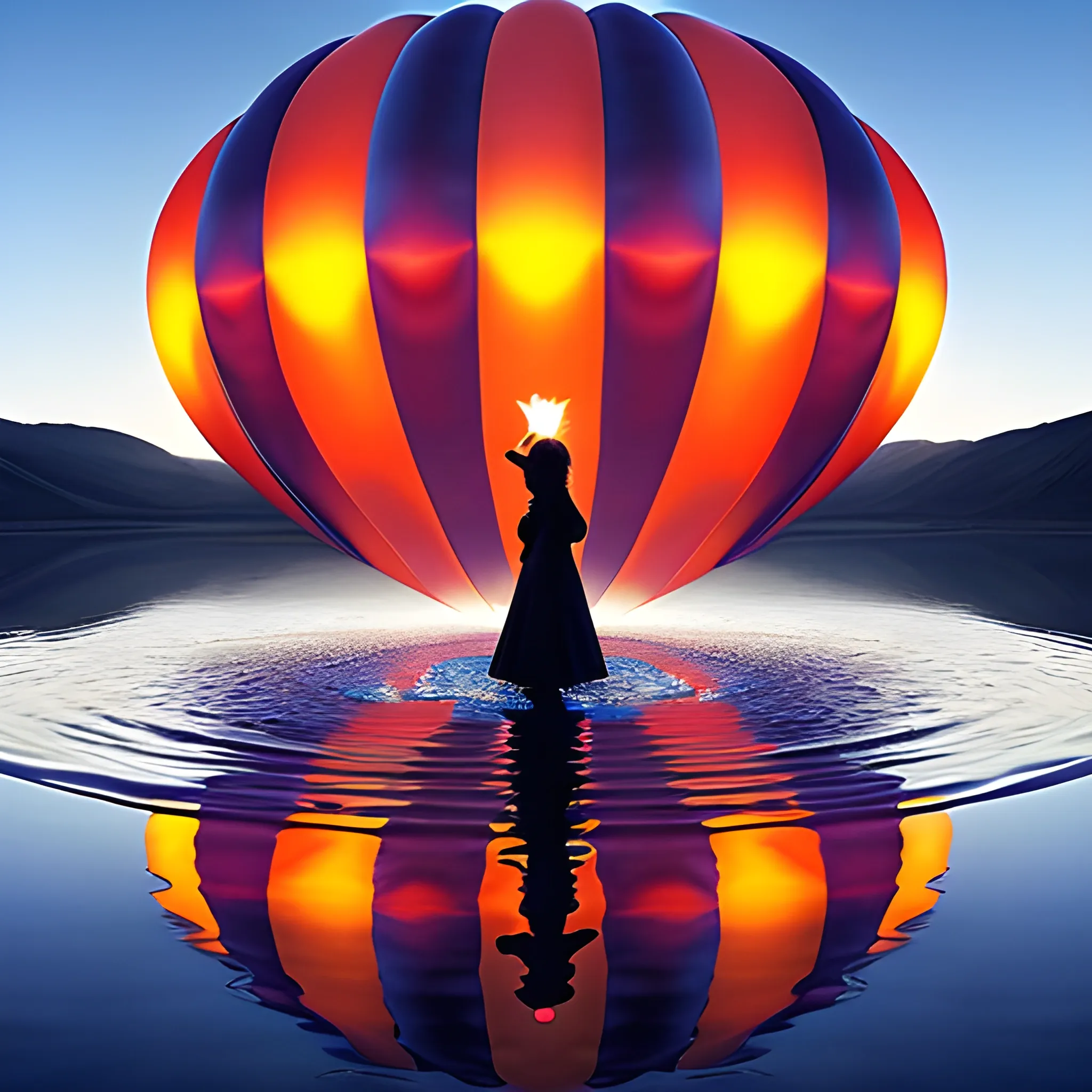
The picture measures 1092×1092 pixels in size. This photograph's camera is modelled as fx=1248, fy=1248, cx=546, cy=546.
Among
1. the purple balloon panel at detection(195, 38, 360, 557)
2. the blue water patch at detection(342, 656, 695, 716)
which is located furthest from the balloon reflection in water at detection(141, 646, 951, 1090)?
the purple balloon panel at detection(195, 38, 360, 557)

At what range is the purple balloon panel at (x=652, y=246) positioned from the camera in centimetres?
689

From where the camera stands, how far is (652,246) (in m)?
6.88

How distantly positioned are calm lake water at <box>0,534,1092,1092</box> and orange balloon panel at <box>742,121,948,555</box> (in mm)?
1451

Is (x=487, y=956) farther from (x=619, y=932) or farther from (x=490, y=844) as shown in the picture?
(x=490, y=844)

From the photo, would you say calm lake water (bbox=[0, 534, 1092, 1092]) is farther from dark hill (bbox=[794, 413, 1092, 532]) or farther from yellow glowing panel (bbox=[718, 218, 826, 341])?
dark hill (bbox=[794, 413, 1092, 532])

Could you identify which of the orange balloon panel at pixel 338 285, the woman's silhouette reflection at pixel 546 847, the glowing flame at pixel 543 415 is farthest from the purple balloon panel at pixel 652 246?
the woman's silhouette reflection at pixel 546 847

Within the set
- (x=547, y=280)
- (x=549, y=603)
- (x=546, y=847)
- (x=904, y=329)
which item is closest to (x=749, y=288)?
(x=547, y=280)

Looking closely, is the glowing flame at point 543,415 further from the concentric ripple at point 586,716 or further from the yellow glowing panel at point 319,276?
the concentric ripple at point 586,716

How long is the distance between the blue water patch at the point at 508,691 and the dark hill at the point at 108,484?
52942 millimetres

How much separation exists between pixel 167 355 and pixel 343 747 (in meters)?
3.72

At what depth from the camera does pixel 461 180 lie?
6.89m

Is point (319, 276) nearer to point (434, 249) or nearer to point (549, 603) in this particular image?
point (434, 249)

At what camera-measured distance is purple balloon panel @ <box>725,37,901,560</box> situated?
7.40 meters

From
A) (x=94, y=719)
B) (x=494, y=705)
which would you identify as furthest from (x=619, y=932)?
(x=94, y=719)
